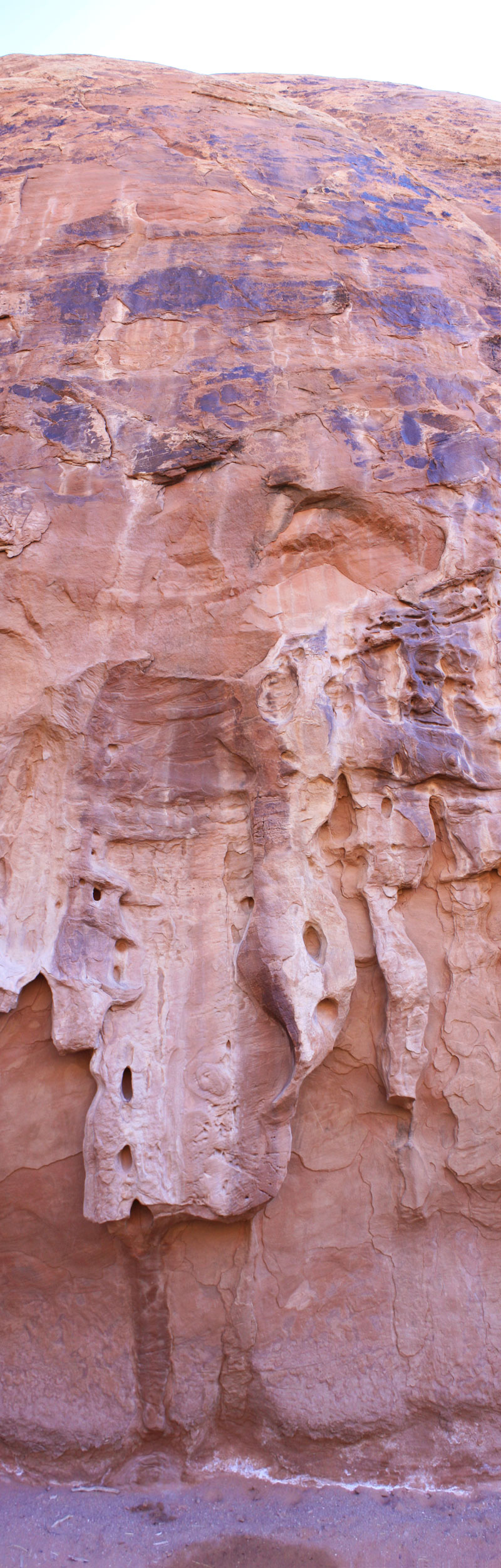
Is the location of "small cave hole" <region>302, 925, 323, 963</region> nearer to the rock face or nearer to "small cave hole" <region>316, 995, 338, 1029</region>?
the rock face

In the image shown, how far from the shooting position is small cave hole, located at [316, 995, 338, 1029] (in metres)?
4.34

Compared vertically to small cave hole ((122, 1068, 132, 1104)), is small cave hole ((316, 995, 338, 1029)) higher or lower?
higher

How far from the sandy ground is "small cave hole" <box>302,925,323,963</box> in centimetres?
244

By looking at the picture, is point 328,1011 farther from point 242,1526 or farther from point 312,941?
point 242,1526

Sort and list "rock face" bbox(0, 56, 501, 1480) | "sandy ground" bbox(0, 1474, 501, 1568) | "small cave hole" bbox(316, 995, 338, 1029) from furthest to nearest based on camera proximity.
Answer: "small cave hole" bbox(316, 995, 338, 1029), "rock face" bbox(0, 56, 501, 1480), "sandy ground" bbox(0, 1474, 501, 1568)

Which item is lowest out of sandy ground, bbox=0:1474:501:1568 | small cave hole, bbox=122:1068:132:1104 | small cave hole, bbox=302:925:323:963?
sandy ground, bbox=0:1474:501:1568

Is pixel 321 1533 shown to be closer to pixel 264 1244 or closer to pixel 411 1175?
pixel 264 1244

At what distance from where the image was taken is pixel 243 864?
445 cm

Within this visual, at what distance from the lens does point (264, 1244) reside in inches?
171

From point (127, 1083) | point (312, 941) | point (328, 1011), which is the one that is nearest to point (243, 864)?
point (312, 941)

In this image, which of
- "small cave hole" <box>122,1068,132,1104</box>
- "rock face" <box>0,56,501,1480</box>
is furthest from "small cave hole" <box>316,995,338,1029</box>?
"small cave hole" <box>122,1068,132,1104</box>

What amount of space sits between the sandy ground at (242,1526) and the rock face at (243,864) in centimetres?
16

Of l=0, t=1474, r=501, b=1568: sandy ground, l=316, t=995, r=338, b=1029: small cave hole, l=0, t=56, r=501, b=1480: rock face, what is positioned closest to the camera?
l=0, t=1474, r=501, b=1568: sandy ground

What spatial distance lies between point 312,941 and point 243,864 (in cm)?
52
